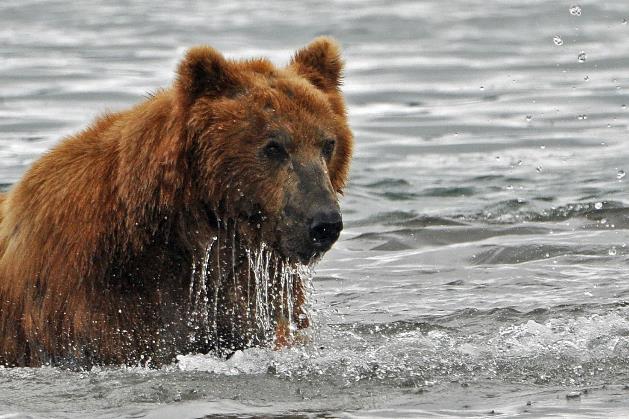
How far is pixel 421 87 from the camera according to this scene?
1655cm

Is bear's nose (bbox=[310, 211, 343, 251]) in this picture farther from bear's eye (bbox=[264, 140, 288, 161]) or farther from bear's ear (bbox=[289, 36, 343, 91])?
bear's ear (bbox=[289, 36, 343, 91])

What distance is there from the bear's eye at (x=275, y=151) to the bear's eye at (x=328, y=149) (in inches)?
7.9

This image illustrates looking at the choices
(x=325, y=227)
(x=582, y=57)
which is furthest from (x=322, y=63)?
(x=582, y=57)

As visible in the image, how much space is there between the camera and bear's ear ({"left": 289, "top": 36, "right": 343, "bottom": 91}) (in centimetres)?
661

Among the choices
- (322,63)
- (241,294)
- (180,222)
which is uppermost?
(322,63)

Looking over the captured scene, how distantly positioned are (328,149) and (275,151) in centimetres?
28

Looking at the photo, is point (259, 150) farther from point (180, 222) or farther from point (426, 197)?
point (426, 197)

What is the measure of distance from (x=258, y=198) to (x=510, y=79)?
36.5 feet

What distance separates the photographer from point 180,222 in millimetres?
6109

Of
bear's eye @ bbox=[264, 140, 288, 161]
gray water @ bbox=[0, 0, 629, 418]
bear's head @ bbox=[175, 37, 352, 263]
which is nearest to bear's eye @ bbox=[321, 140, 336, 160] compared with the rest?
bear's head @ bbox=[175, 37, 352, 263]

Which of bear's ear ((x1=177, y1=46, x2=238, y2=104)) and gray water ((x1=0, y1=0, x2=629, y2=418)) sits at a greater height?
bear's ear ((x1=177, y1=46, x2=238, y2=104))

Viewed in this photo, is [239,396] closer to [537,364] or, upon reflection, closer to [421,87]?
[537,364]

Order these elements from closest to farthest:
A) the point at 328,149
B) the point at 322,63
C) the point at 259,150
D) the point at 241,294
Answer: the point at 259,150 → the point at 328,149 → the point at 241,294 → the point at 322,63

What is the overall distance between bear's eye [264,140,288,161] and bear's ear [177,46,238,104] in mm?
321
